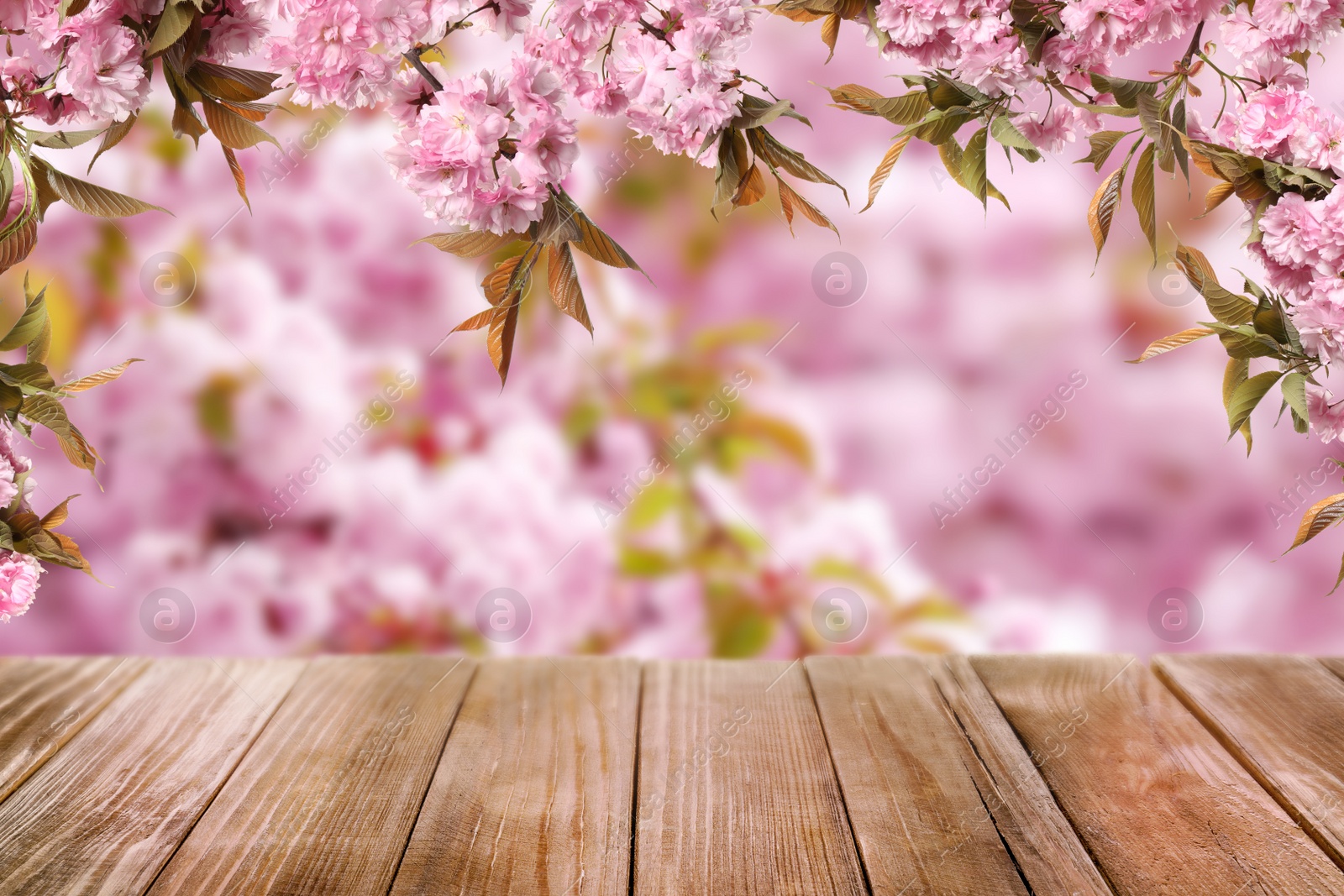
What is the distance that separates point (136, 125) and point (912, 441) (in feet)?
3.79

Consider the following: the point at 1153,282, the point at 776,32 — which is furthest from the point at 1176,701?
the point at 776,32

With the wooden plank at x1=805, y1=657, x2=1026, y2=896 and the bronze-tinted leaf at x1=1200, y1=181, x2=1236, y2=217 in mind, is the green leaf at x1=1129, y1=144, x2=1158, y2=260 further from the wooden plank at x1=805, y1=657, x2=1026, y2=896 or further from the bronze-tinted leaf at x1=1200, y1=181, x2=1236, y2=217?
the wooden plank at x1=805, y1=657, x2=1026, y2=896

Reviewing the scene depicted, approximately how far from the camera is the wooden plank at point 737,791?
3.28 ft

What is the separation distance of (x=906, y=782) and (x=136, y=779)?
2.58 feet

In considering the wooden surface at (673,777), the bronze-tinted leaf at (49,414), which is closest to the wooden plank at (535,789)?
the wooden surface at (673,777)

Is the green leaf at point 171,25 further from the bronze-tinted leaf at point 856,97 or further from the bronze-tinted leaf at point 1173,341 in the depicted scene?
the bronze-tinted leaf at point 1173,341

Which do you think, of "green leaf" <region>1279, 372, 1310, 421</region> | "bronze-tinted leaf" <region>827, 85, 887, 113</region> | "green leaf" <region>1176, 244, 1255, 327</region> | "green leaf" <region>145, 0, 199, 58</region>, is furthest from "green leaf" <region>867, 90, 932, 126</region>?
"green leaf" <region>145, 0, 199, 58</region>

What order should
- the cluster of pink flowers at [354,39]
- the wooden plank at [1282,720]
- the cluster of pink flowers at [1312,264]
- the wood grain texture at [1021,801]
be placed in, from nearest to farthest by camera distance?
the cluster of pink flowers at [354,39] < the cluster of pink flowers at [1312,264] < the wood grain texture at [1021,801] < the wooden plank at [1282,720]

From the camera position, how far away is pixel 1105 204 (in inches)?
33.1

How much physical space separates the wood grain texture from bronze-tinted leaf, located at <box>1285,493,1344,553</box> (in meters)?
0.36

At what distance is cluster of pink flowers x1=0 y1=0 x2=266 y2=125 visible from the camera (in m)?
0.65

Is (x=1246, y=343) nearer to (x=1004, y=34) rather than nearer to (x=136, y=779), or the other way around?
(x=1004, y=34)

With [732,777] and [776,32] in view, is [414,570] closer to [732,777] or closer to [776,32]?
[732,777]

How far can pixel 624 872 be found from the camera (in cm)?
100
